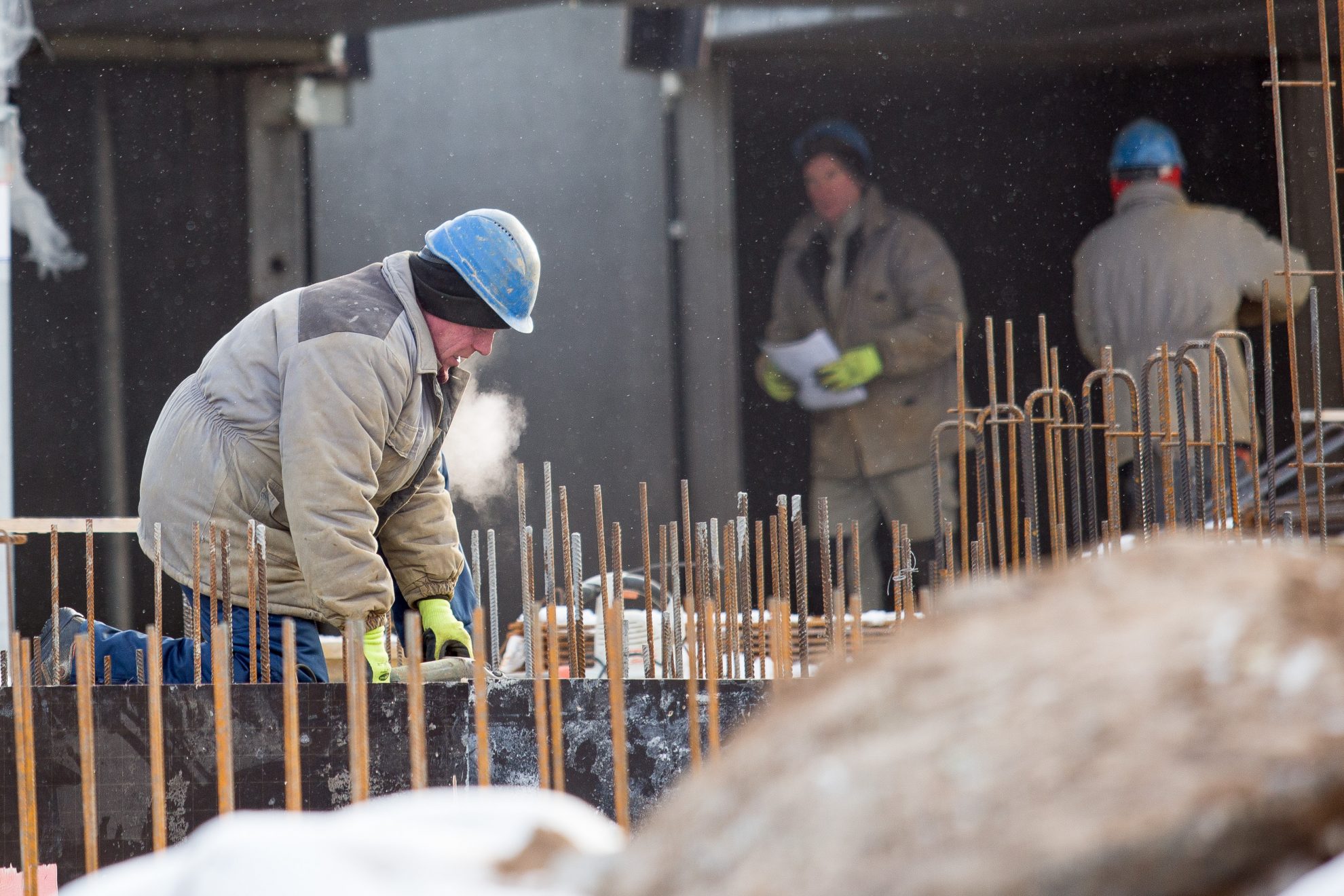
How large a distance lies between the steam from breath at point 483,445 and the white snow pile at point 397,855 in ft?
16.3

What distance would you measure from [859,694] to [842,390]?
5.34 metres

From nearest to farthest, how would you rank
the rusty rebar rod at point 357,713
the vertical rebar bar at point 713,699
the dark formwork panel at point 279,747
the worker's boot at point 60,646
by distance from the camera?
the rusty rebar rod at point 357,713 < the vertical rebar bar at point 713,699 < the dark formwork panel at point 279,747 < the worker's boot at point 60,646

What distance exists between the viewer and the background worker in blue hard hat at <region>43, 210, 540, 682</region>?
345cm

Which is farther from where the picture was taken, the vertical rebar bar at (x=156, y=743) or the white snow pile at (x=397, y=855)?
the vertical rebar bar at (x=156, y=743)

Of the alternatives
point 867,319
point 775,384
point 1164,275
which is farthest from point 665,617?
point 1164,275

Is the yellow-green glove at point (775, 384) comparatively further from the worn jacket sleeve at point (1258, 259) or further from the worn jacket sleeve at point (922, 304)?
the worn jacket sleeve at point (1258, 259)

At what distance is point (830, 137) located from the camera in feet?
21.0

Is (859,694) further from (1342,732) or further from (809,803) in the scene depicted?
(1342,732)

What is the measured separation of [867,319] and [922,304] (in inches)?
9.3

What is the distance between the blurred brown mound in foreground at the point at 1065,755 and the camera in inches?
36.6

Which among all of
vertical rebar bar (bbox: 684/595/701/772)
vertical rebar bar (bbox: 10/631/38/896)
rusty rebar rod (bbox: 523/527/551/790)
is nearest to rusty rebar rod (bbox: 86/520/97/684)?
vertical rebar bar (bbox: 10/631/38/896)

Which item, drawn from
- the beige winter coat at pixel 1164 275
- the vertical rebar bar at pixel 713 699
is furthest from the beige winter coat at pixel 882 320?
the vertical rebar bar at pixel 713 699

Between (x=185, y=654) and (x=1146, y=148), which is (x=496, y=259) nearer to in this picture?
(x=185, y=654)

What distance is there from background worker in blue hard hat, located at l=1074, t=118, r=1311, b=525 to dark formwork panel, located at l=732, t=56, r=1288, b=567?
0.20 ft
